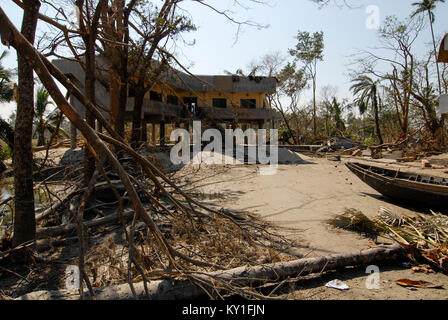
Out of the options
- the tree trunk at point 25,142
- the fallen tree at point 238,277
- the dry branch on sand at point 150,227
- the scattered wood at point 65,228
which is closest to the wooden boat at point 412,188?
the fallen tree at point 238,277

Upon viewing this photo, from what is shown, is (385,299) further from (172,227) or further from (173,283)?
(172,227)

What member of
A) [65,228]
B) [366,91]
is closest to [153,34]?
[65,228]

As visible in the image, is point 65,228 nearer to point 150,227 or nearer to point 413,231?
point 150,227

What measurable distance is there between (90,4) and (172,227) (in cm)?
613

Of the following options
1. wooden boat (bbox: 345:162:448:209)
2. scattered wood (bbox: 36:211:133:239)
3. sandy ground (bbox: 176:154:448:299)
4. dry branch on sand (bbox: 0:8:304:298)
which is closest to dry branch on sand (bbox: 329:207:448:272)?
sandy ground (bbox: 176:154:448:299)

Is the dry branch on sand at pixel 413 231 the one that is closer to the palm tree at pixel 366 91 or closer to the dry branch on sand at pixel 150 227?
the dry branch on sand at pixel 150 227

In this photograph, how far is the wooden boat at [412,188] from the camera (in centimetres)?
685

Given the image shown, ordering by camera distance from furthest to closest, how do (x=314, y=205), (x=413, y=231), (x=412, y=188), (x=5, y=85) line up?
(x=5, y=85) < (x=314, y=205) < (x=412, y=188) < (x=413, y=231)

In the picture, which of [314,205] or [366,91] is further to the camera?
[366,91]

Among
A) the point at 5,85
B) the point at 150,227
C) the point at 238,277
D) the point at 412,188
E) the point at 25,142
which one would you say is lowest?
the point at 238,277

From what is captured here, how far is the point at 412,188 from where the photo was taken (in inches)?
289

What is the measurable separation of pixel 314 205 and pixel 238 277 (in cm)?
505

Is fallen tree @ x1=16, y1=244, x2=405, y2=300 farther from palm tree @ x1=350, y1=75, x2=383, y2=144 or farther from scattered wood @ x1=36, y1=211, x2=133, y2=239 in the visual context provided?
palm tree @ x1=350, y1=75, x2=383, y2=144

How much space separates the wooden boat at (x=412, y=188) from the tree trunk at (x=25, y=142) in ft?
25.3
